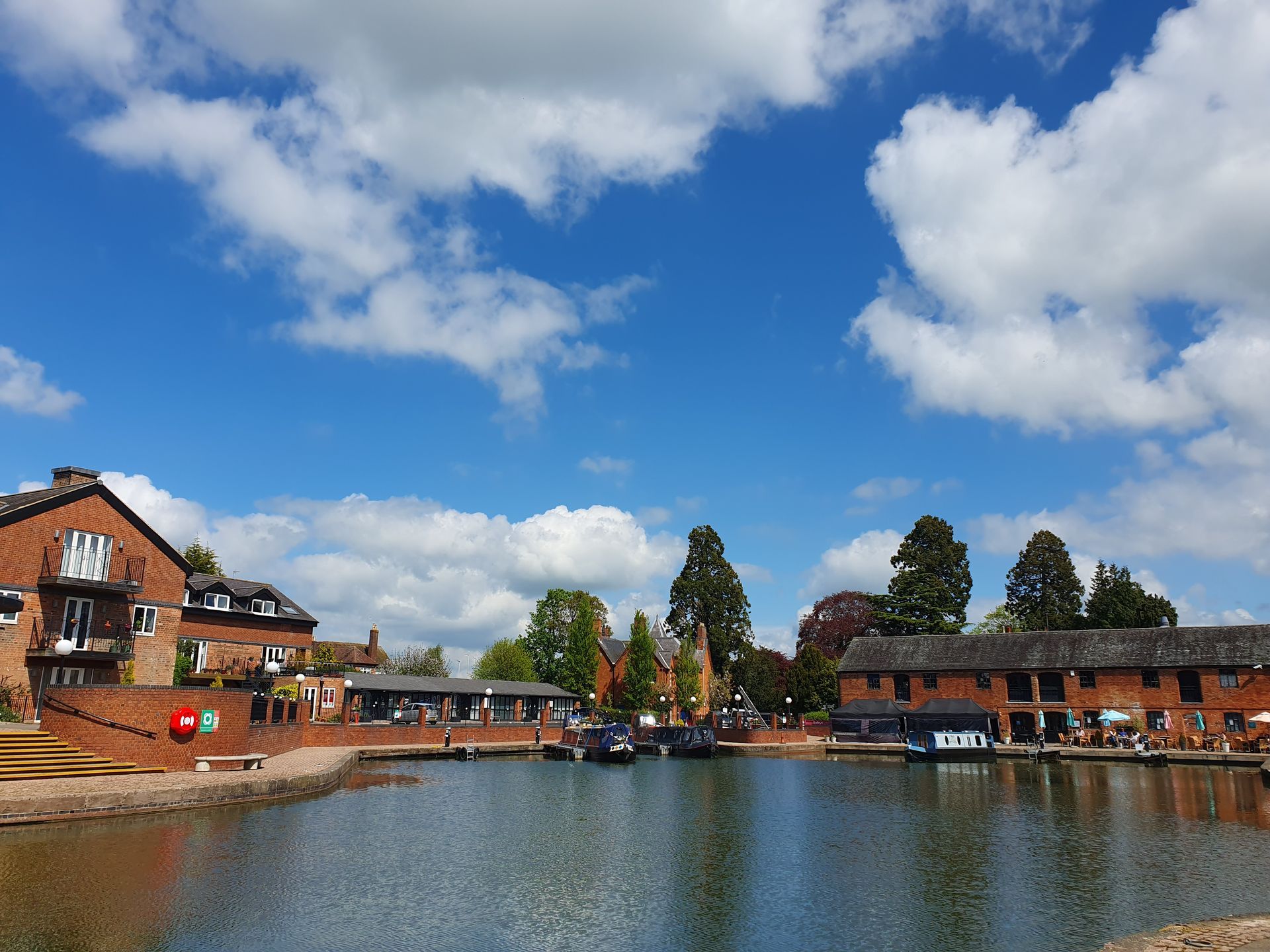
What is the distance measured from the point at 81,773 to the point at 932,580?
242ft

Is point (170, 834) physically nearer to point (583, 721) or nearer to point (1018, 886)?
point (1018, 886)

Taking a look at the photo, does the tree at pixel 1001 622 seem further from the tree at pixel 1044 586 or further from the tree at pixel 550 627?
the tree at pixel 550 627

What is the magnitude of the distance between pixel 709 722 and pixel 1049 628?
37225 millimetres

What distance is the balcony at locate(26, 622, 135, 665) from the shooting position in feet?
115

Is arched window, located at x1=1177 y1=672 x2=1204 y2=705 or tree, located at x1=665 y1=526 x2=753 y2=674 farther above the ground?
tree, located at x1=665 y1=526 x2=753 y2=674

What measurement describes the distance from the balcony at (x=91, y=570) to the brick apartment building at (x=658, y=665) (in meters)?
42.5

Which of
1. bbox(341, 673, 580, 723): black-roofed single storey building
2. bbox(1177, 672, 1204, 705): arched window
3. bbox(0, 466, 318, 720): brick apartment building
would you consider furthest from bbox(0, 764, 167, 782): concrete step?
bbox(1177, 672, 1204, 705): arched window

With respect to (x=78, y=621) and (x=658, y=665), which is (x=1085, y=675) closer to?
(x=658, y=665)

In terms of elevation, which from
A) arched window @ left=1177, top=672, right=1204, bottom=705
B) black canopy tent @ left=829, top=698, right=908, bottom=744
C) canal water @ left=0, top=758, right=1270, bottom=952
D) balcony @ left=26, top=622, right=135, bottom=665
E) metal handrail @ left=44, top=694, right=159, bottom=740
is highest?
balcony @ left=26, top=622, right=135, bottom=665

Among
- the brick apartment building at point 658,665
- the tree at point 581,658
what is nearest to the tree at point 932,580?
the brick apartment building at point 658,665

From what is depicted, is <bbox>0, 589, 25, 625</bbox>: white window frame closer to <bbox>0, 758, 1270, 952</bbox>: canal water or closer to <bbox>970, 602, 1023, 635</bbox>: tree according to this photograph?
<bbox>0, 758, 1270, 952</bbox>: canal water

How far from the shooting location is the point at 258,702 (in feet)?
121

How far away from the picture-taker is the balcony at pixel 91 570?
35906mm

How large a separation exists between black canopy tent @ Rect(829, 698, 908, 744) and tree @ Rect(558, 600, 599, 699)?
21.3m
